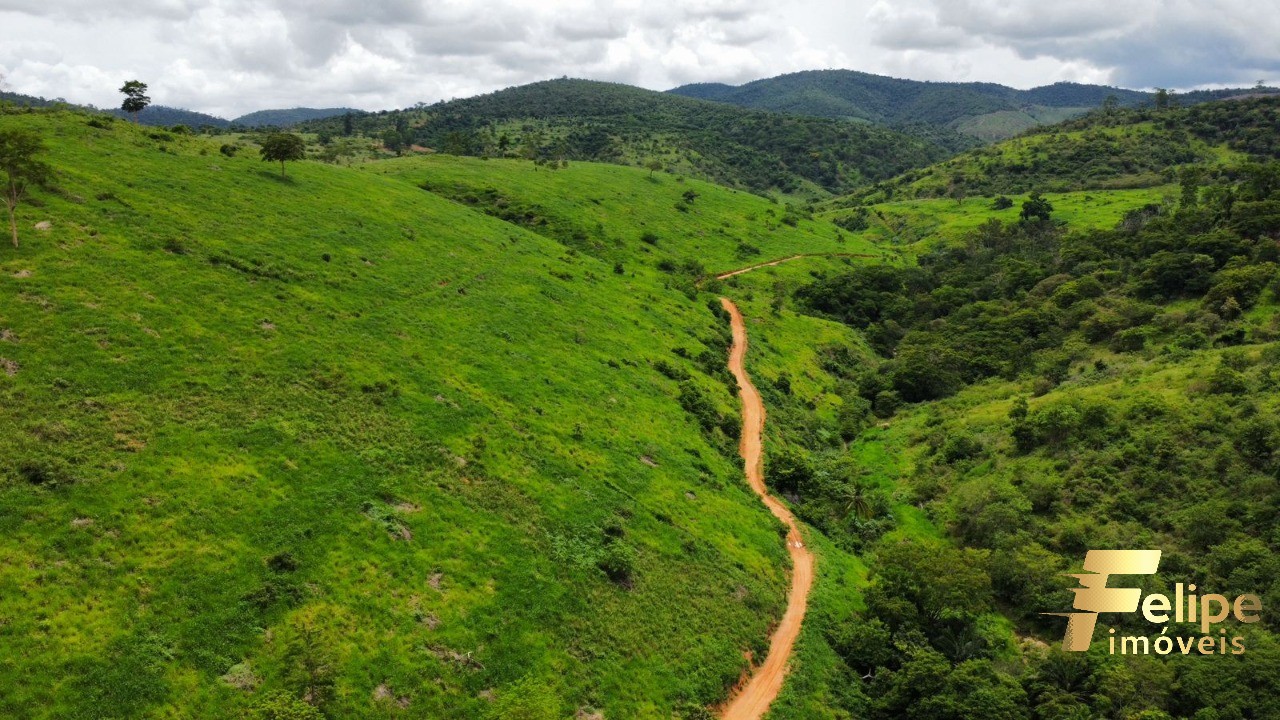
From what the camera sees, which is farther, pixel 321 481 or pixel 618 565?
pixel 618 565

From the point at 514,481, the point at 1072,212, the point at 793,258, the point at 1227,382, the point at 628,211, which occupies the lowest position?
the point at 514,481

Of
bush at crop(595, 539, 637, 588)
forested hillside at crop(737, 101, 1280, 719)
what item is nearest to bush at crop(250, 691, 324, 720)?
bush at crop(595, 539, 637, 588)

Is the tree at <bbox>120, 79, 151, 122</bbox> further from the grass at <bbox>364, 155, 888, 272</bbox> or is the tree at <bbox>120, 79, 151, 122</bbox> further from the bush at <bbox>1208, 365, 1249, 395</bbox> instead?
the bush at <bbox>1208, 365, 1249, 395</bbox>

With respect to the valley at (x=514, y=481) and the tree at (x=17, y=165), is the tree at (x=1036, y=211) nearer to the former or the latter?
the valley at (x=514, y=481)

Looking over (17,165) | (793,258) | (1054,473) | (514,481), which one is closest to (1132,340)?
(1054,473)

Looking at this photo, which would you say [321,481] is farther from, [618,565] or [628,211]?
[628,211]

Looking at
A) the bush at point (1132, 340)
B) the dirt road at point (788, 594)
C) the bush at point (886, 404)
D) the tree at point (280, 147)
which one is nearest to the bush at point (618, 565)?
the dirt road at point (788, 594)

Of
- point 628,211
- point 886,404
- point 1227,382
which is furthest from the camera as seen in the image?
point 628,211
